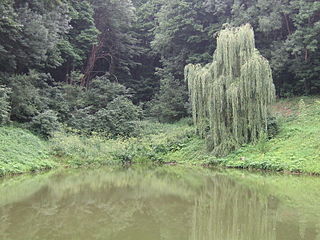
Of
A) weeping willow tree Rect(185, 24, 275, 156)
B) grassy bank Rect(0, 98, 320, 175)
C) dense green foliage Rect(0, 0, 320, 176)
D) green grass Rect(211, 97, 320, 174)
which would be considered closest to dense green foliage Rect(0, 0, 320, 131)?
dense green foliage Rect(0, 0, 320, 176)

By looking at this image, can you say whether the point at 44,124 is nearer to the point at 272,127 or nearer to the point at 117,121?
the point at 117,121

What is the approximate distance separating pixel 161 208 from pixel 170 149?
13.3 m

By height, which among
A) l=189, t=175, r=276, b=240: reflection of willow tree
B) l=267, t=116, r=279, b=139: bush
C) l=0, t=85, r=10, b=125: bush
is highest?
l=0, t=85, r=10, b=125: bush

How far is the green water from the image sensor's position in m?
6.59

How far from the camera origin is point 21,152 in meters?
16.7

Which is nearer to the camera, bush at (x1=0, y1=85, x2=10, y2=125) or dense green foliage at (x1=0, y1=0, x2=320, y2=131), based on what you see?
bush at (x1=0, y1=85, x2=10, y2=125)

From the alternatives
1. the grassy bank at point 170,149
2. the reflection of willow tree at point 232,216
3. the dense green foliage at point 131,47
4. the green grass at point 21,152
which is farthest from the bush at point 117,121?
the reflection of willow tree at point 232,216

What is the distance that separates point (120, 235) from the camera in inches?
253

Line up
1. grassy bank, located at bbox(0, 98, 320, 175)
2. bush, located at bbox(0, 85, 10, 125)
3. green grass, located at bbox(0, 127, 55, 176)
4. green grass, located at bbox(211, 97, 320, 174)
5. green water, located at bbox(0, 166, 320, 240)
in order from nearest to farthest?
green water, located at bbox(0, 166, 320, 240)
green grass, located at bbox(211, 97, 320, 174)
green grass, located at bbox(0, 127, 55, 176)
grassy bank, located at bbox(0, 98, 320, 175)
bush, located at bbox(0, 85, 10, 125)

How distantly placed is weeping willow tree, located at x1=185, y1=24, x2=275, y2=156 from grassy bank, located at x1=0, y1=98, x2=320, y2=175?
764 mm

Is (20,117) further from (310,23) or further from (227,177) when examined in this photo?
(310,23)

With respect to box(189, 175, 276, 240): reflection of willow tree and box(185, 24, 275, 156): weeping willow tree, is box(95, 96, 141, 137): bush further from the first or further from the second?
box(189, 175, 276, 240): reflection of willow tree

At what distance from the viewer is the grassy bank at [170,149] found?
15764 millimetres

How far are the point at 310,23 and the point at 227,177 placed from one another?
1527 centimetres
